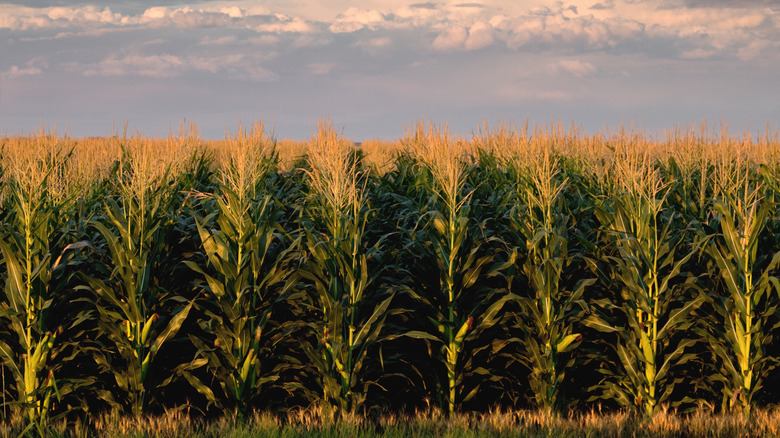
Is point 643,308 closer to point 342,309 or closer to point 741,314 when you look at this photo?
point 741,314

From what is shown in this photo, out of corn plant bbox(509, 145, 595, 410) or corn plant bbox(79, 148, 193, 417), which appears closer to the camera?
corn plant bbox(79, 148, 193, 417)

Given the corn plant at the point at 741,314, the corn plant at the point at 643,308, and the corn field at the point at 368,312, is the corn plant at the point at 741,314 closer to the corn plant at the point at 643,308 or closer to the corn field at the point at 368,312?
the corn field at the point at 368,312

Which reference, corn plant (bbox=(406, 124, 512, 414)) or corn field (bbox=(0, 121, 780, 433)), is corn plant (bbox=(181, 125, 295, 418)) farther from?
corn plant (bbox=(406, 124, 512, 414))

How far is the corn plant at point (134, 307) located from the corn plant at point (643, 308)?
15.7ft

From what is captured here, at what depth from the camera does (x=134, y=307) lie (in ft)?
23.1

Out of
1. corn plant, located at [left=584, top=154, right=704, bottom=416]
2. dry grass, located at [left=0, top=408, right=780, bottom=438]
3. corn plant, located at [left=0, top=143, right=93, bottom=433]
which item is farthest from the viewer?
corn plant, located at [left=584, top=154, right=704, bottom=416]

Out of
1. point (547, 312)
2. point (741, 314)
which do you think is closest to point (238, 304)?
point (547, 312)

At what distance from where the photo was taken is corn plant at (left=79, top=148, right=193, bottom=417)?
23.1ft

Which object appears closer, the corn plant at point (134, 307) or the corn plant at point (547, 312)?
the corn plant at point (134, 307)

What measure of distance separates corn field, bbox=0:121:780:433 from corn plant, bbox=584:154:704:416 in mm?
26

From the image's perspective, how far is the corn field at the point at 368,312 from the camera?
278 inches

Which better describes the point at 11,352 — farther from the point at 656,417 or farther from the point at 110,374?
the point at 656,417

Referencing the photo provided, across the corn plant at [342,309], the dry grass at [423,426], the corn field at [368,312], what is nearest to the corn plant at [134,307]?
the corn field at [368,312]

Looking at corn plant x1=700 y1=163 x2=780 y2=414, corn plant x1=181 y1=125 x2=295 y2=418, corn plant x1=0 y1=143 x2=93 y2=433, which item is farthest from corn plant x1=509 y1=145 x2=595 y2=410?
corn plant x1=0 y1=143 x2=93 y2=433
